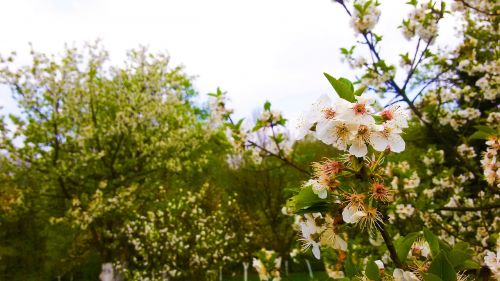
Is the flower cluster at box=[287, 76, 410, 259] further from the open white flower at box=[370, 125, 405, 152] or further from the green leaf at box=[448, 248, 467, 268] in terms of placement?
the green leaf at box=[448, 248, 467, 268]

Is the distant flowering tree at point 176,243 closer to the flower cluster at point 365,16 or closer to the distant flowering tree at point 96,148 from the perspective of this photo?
the distant flowering tree at point 96,148

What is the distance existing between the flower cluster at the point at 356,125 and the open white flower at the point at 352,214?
16cm

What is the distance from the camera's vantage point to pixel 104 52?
12086 millimetres

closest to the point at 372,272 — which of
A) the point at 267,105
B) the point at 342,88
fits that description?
the point at 342,88

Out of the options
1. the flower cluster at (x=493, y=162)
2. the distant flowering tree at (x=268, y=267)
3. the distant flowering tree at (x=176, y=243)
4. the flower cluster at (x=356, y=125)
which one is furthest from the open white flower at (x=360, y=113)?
the distant flowering tree at (x=176, y=243)

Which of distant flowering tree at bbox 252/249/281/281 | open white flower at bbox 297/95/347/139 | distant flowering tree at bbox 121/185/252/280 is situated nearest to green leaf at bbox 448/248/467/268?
open white flower at bbox 297/95/347/139

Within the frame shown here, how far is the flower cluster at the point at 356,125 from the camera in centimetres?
126

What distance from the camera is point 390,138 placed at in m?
1.31

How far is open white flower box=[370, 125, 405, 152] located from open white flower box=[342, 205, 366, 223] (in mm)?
207

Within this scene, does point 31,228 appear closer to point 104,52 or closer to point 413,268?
point 104,52

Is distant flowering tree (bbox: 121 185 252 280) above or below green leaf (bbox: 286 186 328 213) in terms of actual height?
above

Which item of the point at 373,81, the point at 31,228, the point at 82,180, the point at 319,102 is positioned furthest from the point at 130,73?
the point at 319,102

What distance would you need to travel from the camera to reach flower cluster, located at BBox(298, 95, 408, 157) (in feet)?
4.13

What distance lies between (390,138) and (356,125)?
13 cm
